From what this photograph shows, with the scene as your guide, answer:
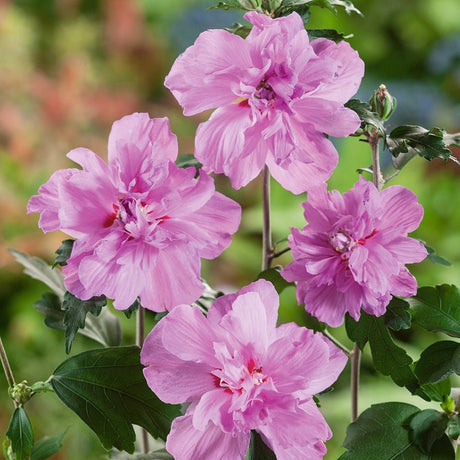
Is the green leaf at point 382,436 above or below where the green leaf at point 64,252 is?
below

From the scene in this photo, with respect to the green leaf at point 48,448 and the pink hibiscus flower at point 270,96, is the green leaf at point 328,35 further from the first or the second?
the green leaf at point 48,448

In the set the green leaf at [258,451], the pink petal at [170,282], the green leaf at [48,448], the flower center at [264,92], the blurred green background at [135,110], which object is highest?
the flower center at [264,92]

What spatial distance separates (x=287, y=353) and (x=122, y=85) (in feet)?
5.72

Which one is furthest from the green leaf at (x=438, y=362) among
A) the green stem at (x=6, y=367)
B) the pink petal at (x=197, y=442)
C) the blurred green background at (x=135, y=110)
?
the blurred green background at (x=135, y=110)

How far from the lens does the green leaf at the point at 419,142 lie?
1.19 ft

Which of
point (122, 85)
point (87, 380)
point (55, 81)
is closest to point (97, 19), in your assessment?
point (122, 85)

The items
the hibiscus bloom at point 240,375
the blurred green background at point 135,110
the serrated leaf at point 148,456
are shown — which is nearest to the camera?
the hibiscus bloom at point 240,375

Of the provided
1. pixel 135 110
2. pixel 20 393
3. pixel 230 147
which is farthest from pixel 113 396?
pixel 135 110

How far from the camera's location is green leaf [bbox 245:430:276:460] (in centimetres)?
35

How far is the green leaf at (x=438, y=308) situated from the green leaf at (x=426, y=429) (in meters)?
0.06

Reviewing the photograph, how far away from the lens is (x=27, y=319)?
1471 mm

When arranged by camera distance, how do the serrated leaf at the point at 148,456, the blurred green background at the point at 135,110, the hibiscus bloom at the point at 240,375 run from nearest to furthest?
the hibiscus bloom at the point at 240,375 → the serrated leaf at the point at 148,456 → the blurred green background at the point at 135,110

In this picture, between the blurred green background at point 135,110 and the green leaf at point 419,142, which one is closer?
the green leaf at point 419,142

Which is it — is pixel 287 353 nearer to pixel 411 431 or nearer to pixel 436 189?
pixel 411 431
